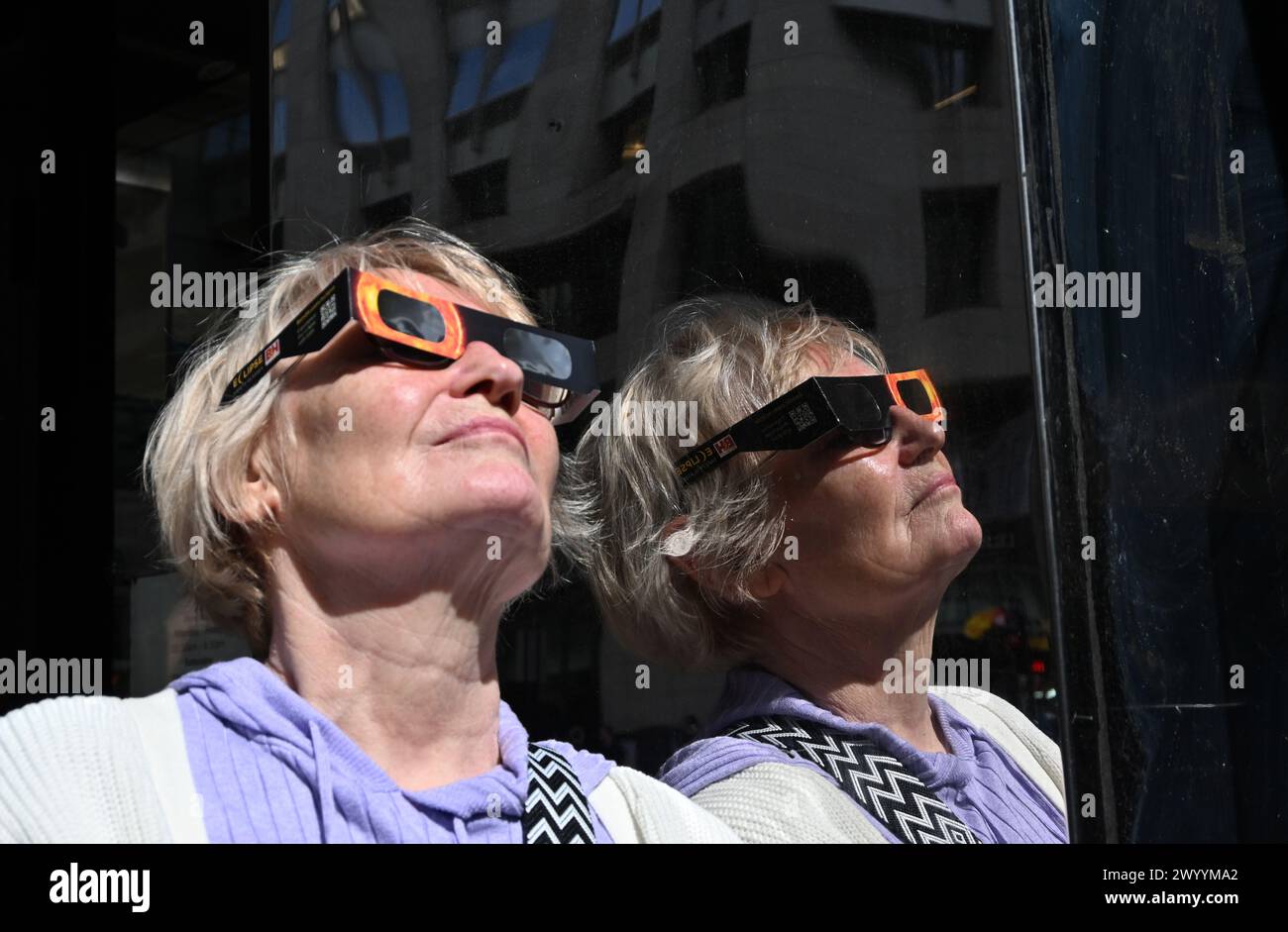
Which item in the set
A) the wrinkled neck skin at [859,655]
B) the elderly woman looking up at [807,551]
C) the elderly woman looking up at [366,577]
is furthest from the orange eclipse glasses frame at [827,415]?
the elderly woman looking up at [366,577]

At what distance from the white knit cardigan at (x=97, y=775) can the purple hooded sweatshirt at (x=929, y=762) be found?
0.91 metres

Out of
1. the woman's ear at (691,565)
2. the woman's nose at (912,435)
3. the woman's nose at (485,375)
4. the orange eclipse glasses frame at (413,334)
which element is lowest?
the woman's ear at (691,565)

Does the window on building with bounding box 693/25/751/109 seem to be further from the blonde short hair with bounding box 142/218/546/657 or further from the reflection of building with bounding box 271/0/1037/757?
the blonde short hair with bounding box 142/218/546/657

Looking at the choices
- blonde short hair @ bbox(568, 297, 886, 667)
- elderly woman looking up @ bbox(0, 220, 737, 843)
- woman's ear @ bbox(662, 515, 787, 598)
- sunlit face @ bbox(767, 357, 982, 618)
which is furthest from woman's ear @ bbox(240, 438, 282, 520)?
sunlit face @ bbox(767, 357, 982, 618)

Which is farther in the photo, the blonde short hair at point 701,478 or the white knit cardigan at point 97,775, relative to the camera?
the blonde short hair at point 701,478

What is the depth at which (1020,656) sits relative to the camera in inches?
102

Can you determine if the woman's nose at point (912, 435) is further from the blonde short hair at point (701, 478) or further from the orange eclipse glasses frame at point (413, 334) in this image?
the orange eclipse glasses frame at point (413, 334)

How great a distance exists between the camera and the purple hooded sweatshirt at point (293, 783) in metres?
1.88

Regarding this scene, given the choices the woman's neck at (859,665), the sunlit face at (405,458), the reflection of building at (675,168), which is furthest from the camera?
the woman's neck at (859,665)

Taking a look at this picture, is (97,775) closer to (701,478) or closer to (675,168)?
(701,478)

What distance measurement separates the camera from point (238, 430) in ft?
7.20

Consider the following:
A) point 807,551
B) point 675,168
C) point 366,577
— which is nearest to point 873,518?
point 807,551
